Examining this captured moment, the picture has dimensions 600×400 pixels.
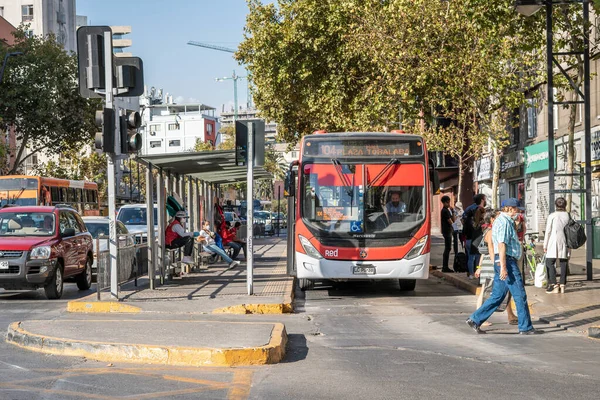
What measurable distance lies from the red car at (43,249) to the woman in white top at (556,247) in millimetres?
8563

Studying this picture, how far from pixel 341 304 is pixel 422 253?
6.30 ft

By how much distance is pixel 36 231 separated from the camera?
18.5 metres

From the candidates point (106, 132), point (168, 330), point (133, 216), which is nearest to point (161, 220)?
point (106, 132)

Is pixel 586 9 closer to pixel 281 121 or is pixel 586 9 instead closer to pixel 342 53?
pixel 342 53

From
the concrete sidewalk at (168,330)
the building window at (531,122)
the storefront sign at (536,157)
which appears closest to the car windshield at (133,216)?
the concrete sidewalk at (168,330)

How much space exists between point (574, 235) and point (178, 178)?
8658 millimetres

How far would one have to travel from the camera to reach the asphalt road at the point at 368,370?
8008 millimetres

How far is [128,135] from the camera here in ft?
49.5

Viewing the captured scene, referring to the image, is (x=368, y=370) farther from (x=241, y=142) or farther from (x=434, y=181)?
(x=434, y=181)

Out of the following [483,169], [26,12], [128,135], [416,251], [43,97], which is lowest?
[416,251]

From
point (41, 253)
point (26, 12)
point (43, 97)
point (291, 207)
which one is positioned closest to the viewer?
point (41, 253)

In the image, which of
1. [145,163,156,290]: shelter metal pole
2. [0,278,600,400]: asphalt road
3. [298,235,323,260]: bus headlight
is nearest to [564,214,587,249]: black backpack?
[0,278,600,400]: asphalt road

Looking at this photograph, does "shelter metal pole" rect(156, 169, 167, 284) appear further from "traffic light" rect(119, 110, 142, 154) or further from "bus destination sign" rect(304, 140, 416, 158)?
"traffic light" rect(119, 110, 142, 154)

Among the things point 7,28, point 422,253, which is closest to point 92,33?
point 422,253
